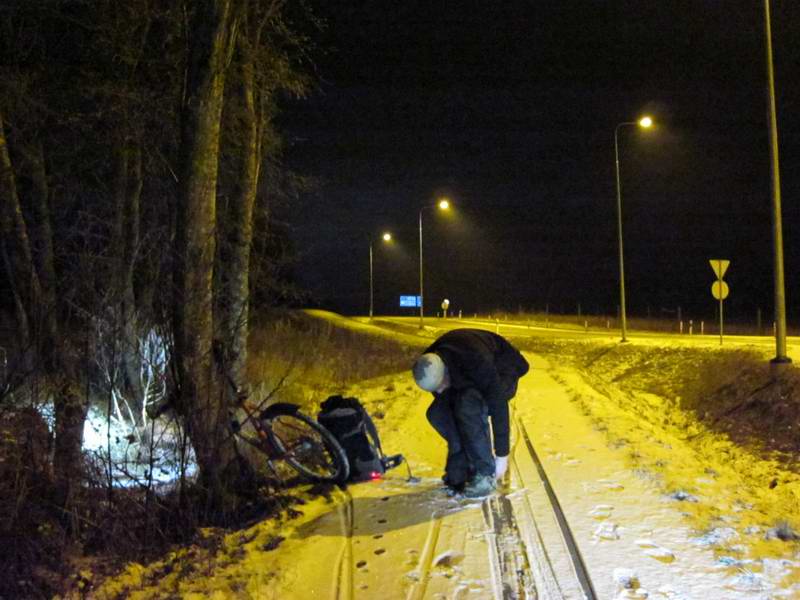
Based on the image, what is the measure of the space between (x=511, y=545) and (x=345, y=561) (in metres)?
1.20

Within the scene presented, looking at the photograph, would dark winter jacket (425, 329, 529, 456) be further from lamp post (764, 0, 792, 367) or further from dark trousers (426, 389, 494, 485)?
lamp post (764, 0, 792, 367)

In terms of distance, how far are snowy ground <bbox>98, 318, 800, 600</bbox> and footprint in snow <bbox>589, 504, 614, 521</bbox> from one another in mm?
16

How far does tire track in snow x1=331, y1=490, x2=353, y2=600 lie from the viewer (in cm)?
445

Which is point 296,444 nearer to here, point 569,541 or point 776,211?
point 569,541

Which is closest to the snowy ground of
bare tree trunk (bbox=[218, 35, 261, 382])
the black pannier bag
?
the black pannier bag

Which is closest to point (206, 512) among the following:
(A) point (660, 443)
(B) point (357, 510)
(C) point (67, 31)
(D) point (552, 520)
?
(B) point (357, 510)

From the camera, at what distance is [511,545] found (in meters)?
5.09

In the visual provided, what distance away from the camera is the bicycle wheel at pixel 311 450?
6559 mm

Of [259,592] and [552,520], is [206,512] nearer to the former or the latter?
[259,592]

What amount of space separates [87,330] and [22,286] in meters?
1.99

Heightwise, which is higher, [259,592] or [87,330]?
[87,330]

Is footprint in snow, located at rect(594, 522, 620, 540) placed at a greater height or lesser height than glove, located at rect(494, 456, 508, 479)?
lesser

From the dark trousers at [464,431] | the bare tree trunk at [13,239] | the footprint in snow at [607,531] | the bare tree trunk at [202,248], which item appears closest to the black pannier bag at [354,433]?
the dark trousers at [464,431]

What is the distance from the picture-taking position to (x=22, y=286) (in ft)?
24.8
